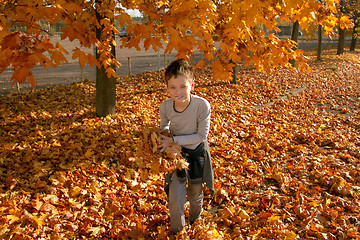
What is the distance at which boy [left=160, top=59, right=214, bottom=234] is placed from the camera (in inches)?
89.6

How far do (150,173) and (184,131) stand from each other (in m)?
1.74

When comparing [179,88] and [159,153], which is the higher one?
[179,88]

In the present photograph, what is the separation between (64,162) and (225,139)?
3094mm

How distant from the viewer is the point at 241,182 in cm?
390

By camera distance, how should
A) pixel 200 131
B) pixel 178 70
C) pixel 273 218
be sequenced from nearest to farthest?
1. pixel 178 70
2. pixel 200 131
3. pixel 273 218

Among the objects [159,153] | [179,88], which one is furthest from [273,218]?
[179,88]

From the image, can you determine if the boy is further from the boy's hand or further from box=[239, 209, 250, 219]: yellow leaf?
box=[239, 209, 250, 219]: yellow leaf

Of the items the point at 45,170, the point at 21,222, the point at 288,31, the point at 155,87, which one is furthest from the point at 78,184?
the point at 288,31

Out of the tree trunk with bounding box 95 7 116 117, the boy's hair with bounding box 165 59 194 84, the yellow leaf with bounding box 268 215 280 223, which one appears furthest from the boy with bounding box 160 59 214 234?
the tree trunk with bounding box 95 7 116 117

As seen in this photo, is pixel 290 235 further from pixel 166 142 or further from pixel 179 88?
pixel 179 88

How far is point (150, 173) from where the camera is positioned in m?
3.94

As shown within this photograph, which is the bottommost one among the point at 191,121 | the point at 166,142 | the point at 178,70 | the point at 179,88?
the point at 166,142

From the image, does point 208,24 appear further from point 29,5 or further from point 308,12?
point 29,5

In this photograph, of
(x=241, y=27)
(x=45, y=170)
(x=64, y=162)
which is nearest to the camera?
(x=241, y=27)
